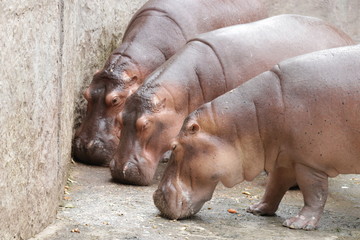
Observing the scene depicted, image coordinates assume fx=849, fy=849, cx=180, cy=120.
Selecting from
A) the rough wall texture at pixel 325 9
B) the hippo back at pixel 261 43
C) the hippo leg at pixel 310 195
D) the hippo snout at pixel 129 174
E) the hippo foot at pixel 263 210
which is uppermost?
the rough wall texture at pixel 325 9

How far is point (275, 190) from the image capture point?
539 centimetres

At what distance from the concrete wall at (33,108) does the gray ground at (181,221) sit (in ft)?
0.65

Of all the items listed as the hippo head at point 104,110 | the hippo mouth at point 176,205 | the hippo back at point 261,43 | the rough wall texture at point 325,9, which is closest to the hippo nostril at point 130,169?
the hippo head at point 104,110

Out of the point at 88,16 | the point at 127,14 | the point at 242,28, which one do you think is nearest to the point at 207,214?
the point at 242,28

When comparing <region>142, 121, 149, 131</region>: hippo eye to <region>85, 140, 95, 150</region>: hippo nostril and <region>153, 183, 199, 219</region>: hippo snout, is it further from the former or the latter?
<region>153, 183, 199, 219</region>: hippo snout

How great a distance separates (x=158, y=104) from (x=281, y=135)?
142 centimetres

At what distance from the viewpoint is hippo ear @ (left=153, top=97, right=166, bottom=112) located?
6.23 metres

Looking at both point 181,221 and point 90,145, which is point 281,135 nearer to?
point 181,221

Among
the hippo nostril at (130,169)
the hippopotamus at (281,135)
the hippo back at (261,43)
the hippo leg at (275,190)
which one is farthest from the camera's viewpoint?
the hippo back at (261,43)

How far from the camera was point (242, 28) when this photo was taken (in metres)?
Result: 6.62

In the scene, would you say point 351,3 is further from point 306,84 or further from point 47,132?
point 47,132

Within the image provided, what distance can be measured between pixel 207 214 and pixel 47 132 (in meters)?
1.27

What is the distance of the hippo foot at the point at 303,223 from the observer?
503cm

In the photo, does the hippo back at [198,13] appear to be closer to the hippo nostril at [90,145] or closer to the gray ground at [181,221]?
the hippo nostril at [90,145]
